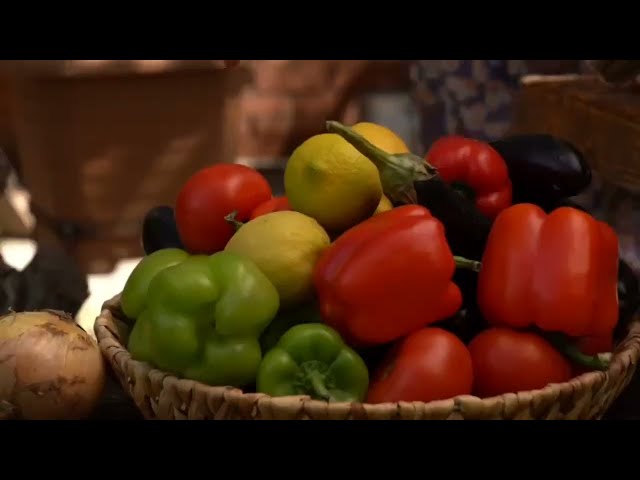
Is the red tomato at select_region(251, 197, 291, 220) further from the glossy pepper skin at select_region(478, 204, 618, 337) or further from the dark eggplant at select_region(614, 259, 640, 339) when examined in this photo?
the dark eggplant at select_region(614, 259, 640, 339)

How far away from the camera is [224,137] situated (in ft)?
6.36

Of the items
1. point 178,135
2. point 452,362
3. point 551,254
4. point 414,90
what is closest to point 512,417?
point 452,362

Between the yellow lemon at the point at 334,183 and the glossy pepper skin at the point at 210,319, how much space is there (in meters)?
0.11

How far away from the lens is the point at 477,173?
0.88m

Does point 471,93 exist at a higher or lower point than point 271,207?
lower

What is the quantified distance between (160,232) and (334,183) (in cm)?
25

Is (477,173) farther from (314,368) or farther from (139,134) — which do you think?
(139,134)

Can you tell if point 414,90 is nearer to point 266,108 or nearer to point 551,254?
point 266,108

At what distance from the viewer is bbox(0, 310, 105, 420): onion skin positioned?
0.73 metres

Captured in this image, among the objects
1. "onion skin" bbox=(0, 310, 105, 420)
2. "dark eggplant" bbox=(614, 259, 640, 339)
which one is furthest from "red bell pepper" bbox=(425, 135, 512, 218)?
"onion skin" bbox=(0, 310, 105, 420)

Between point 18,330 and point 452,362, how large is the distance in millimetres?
328

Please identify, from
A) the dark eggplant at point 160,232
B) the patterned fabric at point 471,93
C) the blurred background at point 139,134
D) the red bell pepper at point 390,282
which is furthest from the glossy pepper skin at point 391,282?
the patterned fabric at point 471,93

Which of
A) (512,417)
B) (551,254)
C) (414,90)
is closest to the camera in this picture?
(512,417)

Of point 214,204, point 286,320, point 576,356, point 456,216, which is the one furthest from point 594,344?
point 214,204
